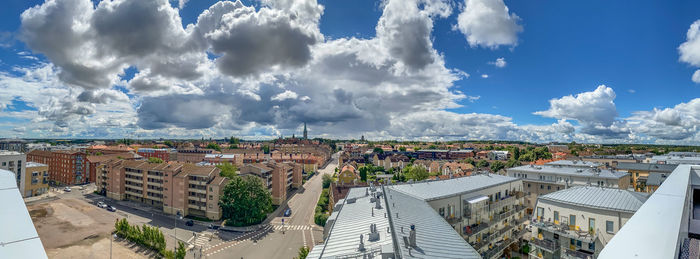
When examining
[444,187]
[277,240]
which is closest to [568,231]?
[444,187]

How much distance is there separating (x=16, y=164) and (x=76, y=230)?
114 ft

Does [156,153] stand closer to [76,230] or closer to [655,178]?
[76,230]

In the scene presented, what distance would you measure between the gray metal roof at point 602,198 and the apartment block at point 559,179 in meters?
16.2

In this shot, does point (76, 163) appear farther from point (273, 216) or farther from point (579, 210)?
point (579, 210)

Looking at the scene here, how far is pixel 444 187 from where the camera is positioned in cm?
2888

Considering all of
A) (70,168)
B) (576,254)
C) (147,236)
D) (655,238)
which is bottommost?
(147,236)

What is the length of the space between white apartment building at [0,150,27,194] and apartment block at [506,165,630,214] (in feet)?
318

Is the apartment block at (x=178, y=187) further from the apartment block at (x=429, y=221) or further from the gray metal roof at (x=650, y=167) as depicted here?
the gray metal roof at (x=650, y=167)

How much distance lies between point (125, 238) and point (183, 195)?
11.0m

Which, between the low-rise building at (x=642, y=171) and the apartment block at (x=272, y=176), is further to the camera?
the apartment block at (x=272, y=176)

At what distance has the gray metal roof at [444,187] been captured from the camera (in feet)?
84.8

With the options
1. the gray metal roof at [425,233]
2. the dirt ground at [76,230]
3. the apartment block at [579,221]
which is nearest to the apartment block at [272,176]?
the dirt ground at [76,230]

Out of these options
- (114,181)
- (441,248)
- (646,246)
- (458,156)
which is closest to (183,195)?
(114,181)

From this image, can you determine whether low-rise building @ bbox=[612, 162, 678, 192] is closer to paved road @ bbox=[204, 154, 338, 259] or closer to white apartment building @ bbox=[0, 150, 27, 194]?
paved road @ bbox=[204, 154, 338, 259]
